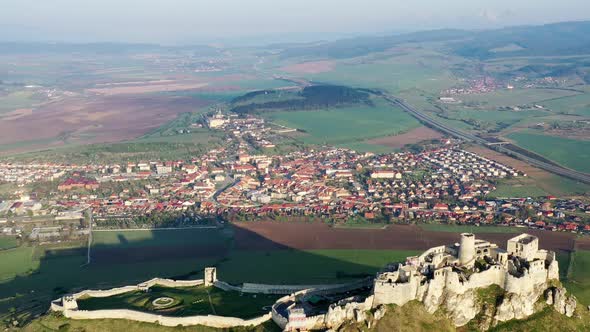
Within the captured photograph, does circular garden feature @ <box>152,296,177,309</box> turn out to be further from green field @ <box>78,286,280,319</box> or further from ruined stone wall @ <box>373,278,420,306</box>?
ruined stone wall @ <box>373,278,420,306</box>

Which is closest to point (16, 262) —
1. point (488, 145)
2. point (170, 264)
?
point (170, 264)

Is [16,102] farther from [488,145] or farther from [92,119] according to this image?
[488,145]

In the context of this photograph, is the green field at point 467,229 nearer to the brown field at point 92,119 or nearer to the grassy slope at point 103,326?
the grassy slope at point 103,326

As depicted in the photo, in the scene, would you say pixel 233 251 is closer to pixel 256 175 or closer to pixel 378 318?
pixel 378 318

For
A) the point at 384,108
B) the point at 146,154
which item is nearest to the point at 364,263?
the point at 146,154

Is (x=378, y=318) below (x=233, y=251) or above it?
above
